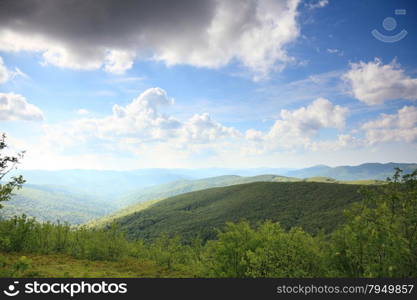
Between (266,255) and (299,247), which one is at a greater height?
(266,255)

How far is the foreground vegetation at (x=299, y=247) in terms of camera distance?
14.2m

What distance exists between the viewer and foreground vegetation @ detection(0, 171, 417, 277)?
14.2 meters

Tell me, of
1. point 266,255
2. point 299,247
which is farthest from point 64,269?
point 299,247

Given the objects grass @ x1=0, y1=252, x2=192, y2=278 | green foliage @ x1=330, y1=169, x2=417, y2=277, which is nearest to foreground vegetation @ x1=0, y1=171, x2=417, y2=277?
green foliage @ x1=330, y1=169, x2=417, y2=277

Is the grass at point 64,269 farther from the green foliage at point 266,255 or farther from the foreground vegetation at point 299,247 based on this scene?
the green foliage at point 266,255

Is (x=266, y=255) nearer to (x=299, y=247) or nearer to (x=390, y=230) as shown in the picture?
(x=299, y=247)

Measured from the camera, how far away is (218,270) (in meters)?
28.4

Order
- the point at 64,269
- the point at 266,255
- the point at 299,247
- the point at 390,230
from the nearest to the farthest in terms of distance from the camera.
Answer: the point at 390,230 → the point at 266,255 → the point at 299,247 → the point at 64,269

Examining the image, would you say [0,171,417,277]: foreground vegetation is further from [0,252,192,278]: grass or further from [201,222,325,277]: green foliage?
[0,252,192,278]: grass

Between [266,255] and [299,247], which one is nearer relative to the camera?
[266,255]

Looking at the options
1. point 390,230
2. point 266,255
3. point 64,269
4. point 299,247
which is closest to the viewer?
point 390,230

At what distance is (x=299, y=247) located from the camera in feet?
81.9

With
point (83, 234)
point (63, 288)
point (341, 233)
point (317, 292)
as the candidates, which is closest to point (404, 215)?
point (317, 292)

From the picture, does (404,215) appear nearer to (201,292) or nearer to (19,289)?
(201,292)
